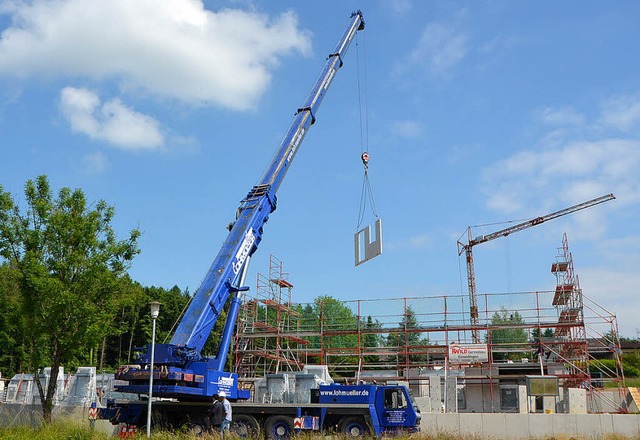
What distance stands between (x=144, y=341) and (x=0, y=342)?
15398 millimetres

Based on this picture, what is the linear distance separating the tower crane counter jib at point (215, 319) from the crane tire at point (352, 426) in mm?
3530

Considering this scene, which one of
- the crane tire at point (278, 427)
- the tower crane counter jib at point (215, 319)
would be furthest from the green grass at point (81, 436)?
the crane tire at point (278, 427)

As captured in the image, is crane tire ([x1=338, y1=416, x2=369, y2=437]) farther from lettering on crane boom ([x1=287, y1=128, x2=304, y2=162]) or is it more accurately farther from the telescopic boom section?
lettering on crane boom ([x1=287, y1=128, x2=304, y2=162])

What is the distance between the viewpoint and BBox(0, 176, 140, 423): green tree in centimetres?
2088

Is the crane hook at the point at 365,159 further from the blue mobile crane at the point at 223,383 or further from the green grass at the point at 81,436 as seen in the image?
the green grass at the point at 81,436

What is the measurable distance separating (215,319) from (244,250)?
2830 millimetres

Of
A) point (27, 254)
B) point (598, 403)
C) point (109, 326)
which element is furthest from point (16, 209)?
point (598, 403)

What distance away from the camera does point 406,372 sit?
37375mm

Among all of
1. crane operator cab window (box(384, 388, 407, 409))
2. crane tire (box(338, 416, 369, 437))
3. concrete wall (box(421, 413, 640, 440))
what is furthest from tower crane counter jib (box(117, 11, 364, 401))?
concrete wall (box(421, 413, 640, 440))

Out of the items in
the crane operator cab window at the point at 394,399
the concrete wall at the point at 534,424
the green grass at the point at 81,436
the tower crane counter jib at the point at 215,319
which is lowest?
the concrete wall at the point at 534,424

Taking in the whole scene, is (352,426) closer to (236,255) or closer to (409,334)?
(236,255)

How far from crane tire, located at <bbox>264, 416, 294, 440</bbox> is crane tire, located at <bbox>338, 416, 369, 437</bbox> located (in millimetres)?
1713

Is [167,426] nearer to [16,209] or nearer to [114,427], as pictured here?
[114,427]

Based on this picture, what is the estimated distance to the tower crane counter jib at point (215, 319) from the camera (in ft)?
61.4
